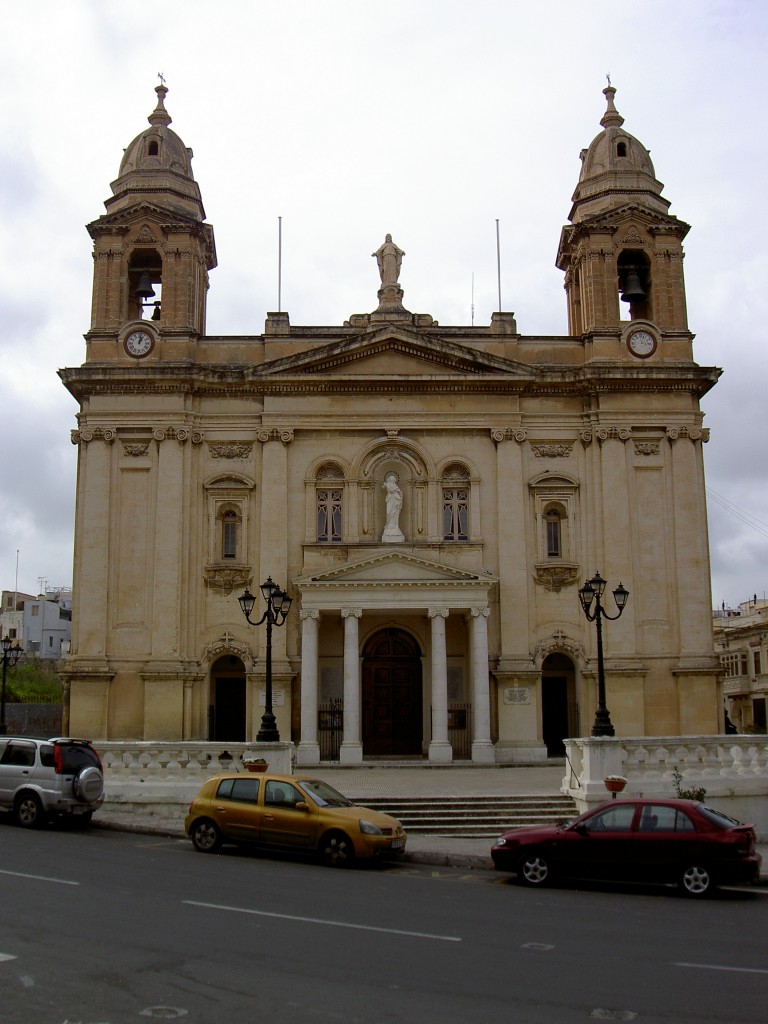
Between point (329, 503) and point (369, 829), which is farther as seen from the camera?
point (329, 503)

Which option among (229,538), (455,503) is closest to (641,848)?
(455,503)

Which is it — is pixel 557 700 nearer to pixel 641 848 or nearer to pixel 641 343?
pixel 641 343

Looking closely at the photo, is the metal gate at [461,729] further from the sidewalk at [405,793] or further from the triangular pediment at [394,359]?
the triangular pediment at [394,359]

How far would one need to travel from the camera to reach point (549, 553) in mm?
35656

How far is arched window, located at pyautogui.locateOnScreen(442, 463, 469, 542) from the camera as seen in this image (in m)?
35.6

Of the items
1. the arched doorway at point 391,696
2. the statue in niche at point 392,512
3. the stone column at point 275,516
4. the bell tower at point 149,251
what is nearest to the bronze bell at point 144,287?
the bell tower at point 149,251

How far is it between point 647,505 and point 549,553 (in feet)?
11.8

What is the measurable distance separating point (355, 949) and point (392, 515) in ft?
81.5

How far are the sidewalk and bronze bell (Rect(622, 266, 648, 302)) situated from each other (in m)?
17.3

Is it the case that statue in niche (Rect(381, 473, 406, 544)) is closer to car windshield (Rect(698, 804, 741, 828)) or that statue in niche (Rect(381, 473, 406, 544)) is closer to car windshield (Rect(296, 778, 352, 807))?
car windshield (Rect(296, 778, 352, 807))

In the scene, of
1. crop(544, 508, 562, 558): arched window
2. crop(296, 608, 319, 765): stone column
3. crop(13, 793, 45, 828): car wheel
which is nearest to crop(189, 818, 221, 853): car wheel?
crop(13, 793, 45, 828): car wheel

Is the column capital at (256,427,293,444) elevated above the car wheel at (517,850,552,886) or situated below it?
above

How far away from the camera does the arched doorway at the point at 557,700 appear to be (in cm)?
3500

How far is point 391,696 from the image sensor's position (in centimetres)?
3522
